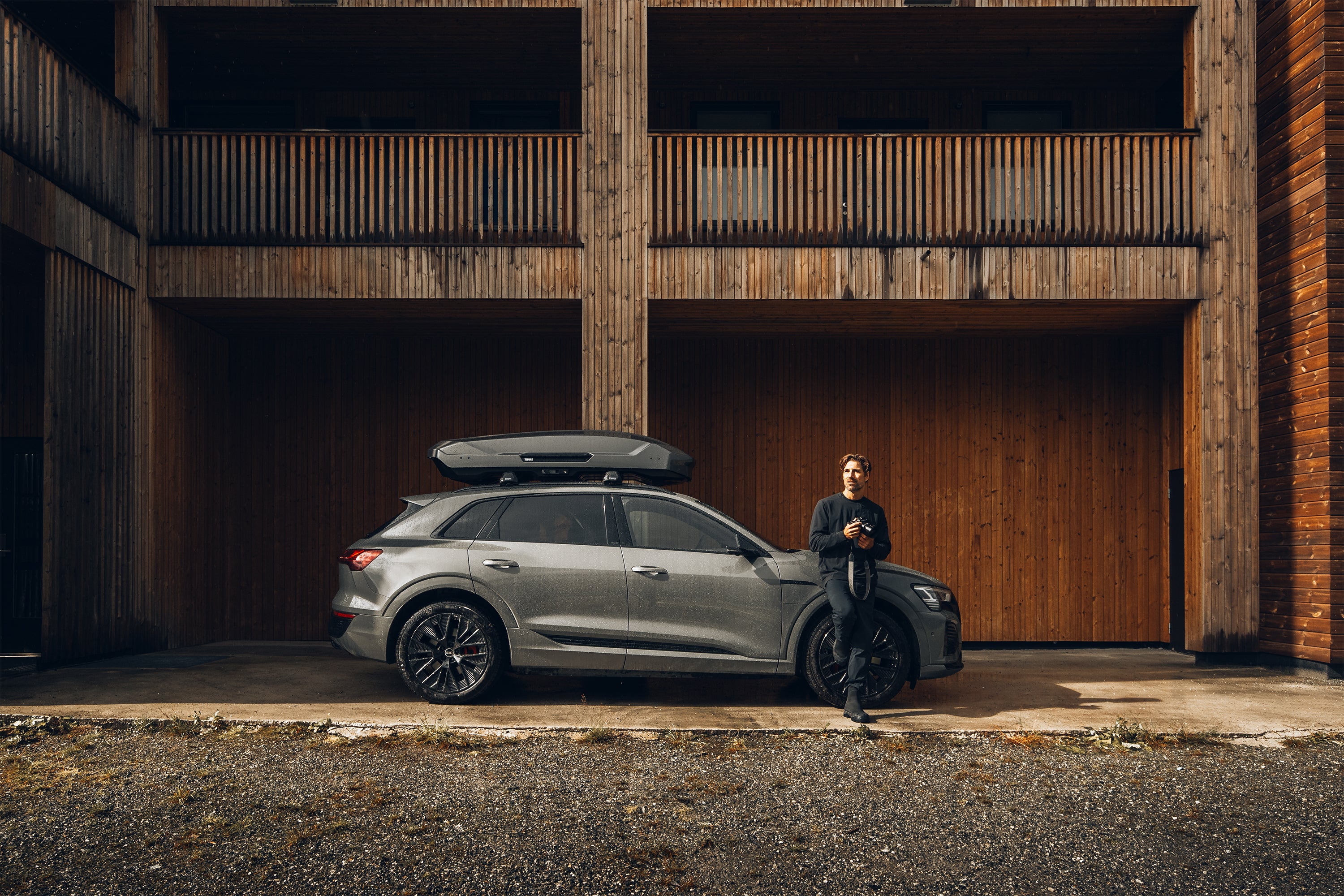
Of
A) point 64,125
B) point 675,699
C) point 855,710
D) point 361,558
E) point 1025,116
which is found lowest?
point 675,699

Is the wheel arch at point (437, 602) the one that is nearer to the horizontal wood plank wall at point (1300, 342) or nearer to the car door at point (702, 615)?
the car door at point (702, 615)

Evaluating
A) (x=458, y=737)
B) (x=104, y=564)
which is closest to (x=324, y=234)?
(x=104, y=564)

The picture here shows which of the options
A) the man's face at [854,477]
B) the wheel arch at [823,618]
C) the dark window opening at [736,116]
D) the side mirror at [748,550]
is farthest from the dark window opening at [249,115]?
the wheel arch at [823,618]

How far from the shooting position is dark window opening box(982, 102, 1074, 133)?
11.7 metres

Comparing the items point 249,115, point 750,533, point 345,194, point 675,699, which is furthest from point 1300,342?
point 249,115

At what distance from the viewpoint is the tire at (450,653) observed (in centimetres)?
690

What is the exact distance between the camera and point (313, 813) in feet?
15.2

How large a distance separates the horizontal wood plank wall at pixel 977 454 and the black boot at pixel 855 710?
4.74 m

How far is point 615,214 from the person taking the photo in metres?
9.59

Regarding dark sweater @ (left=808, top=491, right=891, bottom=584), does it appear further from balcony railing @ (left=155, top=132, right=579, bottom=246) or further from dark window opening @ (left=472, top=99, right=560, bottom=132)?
dark window opening @ (left=472, top=99, right=560, bottom=132)

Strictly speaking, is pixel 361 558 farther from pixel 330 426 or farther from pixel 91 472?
pixel 330 426

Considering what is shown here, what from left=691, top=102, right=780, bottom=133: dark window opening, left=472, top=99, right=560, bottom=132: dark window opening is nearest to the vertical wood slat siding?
left=472, top=99, right=560, bottom=132: dark window opening

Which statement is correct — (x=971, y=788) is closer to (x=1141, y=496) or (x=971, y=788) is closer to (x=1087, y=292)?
(x=1087, y=292)

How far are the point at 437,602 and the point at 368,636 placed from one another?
54 centimetres
